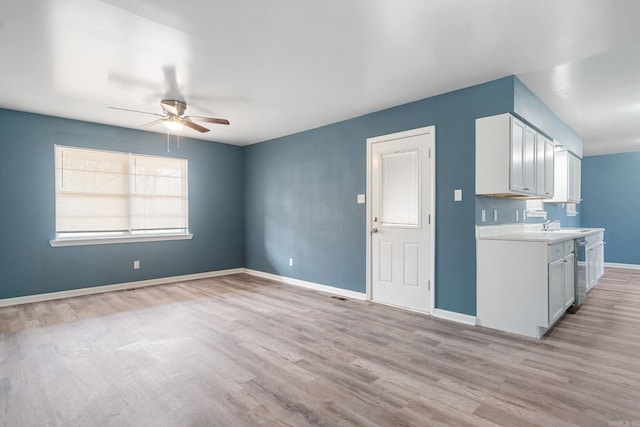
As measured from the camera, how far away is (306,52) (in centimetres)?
282

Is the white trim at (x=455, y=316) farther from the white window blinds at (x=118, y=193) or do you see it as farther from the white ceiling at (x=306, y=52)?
the white window blinds at (x=118, y=193)

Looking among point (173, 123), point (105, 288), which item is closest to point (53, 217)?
point (105, 288)

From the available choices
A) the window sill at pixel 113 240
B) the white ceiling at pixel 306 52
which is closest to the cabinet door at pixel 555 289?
the white ceiling at pixel 306 52

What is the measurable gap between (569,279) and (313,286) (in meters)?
3.35

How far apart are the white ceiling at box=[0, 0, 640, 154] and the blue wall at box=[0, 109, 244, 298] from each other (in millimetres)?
478

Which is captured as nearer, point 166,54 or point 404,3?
point 404,3

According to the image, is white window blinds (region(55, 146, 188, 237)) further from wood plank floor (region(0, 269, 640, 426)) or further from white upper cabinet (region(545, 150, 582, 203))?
white upper cabinet (region(545, 150, 582, 203))

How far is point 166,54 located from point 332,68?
147cm

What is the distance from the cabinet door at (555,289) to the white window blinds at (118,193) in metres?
5.46

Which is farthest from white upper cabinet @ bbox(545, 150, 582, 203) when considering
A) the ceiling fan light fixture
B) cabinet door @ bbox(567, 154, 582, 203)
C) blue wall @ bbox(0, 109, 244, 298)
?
blue wall @ bbox(0, 109, 244, 298)

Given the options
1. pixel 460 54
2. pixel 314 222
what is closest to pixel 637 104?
pixel 460 54

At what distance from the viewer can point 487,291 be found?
133 inches

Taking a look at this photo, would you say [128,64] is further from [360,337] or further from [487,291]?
[487,291]

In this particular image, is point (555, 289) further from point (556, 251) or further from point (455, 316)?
point (455, 316)
